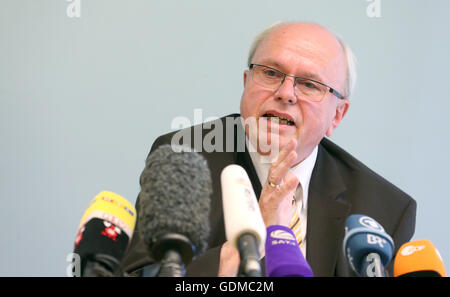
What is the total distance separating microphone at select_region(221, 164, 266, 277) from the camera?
0.77 meters

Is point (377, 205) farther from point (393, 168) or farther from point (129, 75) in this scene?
point (129, 75)

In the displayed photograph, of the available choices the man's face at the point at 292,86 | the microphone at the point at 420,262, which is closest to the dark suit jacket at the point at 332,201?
the man's face at the point at 292,86

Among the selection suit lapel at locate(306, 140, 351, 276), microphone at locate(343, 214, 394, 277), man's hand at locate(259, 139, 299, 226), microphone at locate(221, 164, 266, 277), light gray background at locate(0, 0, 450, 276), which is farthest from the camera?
light gray background at locate(0, 0, 450, 276)

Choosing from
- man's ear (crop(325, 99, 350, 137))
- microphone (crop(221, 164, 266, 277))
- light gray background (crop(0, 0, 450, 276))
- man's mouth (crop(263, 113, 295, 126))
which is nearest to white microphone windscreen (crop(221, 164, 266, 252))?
microphone (crop(221, 164, 266, 277))

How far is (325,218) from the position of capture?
175 cm

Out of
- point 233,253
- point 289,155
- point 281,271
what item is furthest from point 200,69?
point 281,271

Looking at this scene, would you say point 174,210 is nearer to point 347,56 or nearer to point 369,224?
point 369,224

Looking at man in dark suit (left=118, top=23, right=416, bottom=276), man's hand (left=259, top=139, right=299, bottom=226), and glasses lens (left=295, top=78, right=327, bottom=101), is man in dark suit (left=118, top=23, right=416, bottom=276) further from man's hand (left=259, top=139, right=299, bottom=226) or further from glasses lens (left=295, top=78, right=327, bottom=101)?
man's hand (left=259, top=139, right=299, bottom=226)

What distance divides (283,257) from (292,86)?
1022 millimetres

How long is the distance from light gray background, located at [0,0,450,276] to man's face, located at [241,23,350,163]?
2.19 ft

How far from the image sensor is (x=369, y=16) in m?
2.69

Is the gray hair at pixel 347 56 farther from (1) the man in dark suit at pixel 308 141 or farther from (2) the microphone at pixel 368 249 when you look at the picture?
(2) the microphone at pixel 368 249

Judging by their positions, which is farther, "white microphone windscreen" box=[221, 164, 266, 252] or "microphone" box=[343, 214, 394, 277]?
"microphone" box=[343, 214, 394, 277]

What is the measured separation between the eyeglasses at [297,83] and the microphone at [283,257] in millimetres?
912
